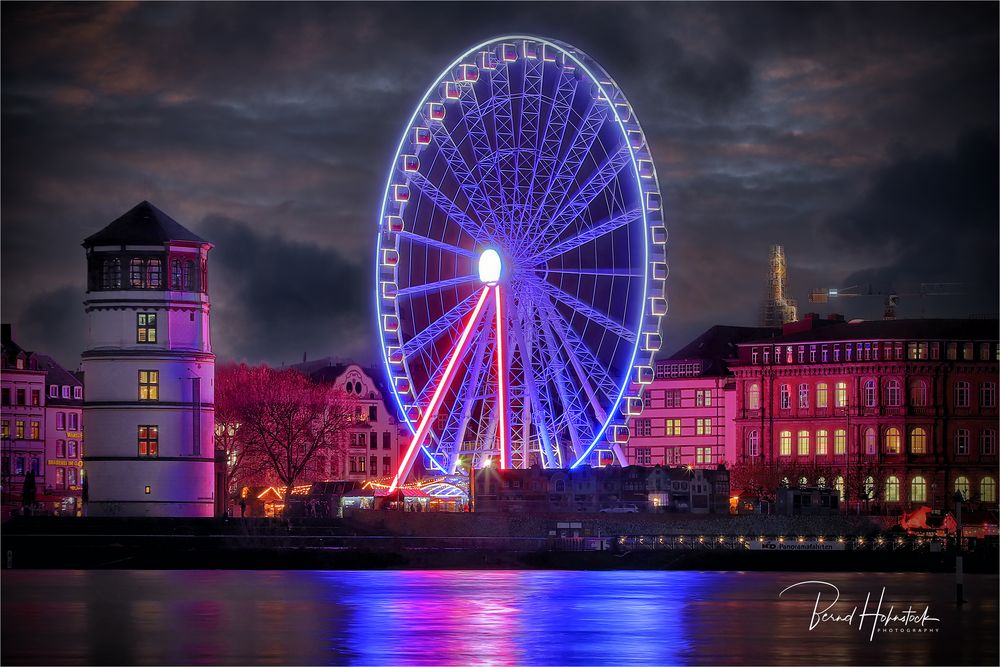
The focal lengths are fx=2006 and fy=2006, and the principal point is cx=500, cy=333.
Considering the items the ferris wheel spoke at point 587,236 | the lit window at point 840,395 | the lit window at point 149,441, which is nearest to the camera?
the ferris wheel spoke at point 587,236

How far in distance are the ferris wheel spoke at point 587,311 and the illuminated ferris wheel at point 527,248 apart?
8 cm

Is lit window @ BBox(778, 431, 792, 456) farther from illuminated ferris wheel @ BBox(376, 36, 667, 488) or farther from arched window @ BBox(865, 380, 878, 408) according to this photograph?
illuminated ferris wheel @ BBox(376, 36, 667, 488)

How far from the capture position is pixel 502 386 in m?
90.4

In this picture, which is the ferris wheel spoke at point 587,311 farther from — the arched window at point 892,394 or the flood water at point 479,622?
the arched window at point 892,394

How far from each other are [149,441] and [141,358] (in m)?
4.09

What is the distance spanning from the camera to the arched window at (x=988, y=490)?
151 metres

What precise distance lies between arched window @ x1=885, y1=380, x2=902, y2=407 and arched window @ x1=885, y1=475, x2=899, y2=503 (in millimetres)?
5825

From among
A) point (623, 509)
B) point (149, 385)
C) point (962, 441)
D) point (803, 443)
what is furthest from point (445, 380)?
point (962, 441)

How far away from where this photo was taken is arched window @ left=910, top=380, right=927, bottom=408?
507 feet

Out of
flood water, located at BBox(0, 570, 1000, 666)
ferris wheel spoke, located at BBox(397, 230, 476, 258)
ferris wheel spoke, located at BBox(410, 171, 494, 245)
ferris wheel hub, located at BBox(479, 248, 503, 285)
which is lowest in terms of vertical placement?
flood water, located at BBox(0, 570, 1000, 666)

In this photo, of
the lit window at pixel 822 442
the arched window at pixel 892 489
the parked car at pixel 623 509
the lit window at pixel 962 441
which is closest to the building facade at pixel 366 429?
the lit window at pixel 822 442

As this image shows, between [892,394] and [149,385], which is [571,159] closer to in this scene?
[149,385]

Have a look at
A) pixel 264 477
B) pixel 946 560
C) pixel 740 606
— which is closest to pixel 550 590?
pixel 740 606

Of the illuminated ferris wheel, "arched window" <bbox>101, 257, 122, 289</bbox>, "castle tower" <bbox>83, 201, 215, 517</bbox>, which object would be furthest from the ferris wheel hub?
"arched window" <bbox>101, 257, 122, 289</bbox>
